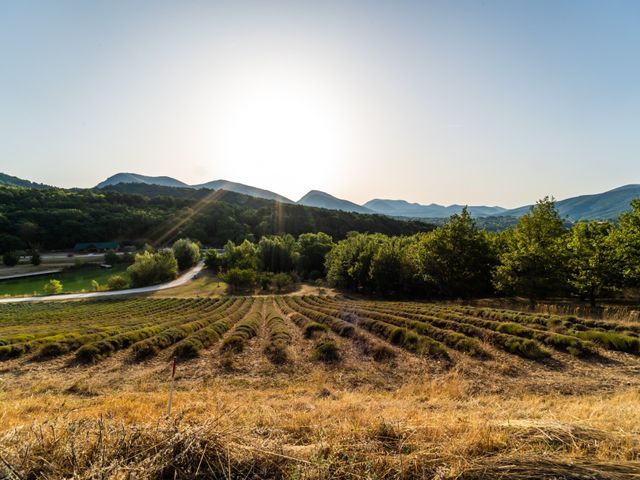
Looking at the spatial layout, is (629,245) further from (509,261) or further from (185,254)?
(185,254)

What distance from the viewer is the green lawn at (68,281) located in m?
70.5

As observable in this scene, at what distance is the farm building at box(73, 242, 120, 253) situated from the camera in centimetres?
11588

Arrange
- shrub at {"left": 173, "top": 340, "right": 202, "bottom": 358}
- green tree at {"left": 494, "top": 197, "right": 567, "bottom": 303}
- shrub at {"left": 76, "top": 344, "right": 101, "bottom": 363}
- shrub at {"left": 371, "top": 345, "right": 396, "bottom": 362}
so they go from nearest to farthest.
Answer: shrub at {"left": 371, "top": 345, "right": 396, "bottom": 362} → shrub at {"left": 76, "top": 344, "right": 101, "bottom": 363} → shrub at {"left": 173, "top": 340, "right": 202, "bottom": 358} → green tree at {"left": 494, "top": 197, "right": 567, "bottom": 303}

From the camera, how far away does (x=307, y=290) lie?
7212cm

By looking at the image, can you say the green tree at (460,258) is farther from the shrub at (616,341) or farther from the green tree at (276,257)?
the green tree at (276,257)

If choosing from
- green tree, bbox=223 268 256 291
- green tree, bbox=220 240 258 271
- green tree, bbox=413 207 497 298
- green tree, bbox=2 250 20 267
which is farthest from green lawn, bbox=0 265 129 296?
green tree, bbox=413 207 497 298

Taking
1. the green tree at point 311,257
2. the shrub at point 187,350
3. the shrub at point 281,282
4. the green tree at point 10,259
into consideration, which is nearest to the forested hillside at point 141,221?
the green tree at point 10,259

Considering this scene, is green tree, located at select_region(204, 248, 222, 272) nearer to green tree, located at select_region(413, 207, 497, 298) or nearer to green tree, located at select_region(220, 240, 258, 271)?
green tree, located at select_region(220, 240, 258, 271)

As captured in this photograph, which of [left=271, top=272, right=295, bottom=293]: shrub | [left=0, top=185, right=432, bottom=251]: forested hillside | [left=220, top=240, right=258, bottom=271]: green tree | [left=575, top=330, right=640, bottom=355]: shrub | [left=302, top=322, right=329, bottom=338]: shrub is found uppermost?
[left=0, top=185, right=432, bottom=251]: forested hillside

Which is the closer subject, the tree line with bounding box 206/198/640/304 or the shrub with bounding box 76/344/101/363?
the shrub with bounding box 76/344/101/363

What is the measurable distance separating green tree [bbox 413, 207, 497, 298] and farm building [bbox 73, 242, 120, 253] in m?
123

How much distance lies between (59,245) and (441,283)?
5598 inches

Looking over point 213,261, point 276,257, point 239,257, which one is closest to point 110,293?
point 213,261

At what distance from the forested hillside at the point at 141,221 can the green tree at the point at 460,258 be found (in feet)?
329
